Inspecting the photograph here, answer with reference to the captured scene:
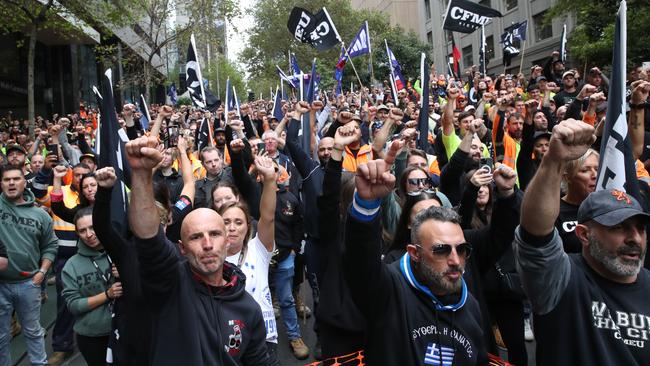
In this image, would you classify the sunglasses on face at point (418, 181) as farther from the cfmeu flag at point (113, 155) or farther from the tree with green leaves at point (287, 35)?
the tree with green leaves at point (287, 35)

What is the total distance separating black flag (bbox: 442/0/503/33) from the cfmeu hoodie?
8.62 m

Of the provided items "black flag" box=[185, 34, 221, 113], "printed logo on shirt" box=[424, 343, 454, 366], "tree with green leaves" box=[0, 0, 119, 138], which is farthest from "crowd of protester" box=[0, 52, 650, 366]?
"tree with green leaves" box=[0, 0, 119, 138]

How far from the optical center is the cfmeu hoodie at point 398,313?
2127 millimetres

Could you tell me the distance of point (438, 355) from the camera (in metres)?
2.25

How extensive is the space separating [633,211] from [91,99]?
3077 centimetres

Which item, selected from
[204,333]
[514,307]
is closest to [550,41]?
[514,307]

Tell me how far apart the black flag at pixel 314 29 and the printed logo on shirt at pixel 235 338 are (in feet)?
28.9

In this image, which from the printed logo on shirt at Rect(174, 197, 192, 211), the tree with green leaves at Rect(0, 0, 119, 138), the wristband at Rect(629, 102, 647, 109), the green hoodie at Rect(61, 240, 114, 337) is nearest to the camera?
the green hoodie at Rect(61, 240, 114, 337)

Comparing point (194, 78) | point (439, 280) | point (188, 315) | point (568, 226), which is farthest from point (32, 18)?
point (439, 280)

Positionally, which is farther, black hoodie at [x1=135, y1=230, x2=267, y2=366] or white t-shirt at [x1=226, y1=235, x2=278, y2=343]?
white t-shirt at [x1=226, y1=235, x2=278, y2=343]

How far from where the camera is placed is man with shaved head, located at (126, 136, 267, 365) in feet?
7.43

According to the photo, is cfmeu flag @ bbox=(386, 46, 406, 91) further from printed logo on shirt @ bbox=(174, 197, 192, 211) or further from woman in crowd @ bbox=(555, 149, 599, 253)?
woman in crowd @ bbox=(555, 149, 599, 253)

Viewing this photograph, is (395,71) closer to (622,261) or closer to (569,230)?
(569,230)

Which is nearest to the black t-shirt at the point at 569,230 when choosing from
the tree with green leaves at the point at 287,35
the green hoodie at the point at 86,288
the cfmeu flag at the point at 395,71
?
the green hoodie at the point at 86,288
